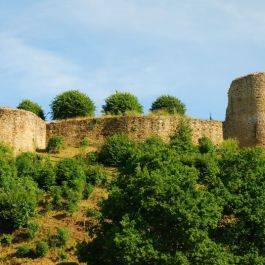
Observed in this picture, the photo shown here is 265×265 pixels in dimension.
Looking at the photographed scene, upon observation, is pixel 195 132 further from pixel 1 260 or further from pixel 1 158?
pixel 1 260

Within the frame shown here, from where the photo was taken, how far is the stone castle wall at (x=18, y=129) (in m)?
40.5

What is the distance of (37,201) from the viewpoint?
111 ft

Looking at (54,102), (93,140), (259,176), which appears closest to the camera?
(259,176)

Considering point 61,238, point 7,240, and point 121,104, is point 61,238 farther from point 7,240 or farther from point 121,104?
point 121,104

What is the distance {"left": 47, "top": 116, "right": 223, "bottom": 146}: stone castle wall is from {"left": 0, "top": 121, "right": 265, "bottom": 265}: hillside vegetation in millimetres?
8953

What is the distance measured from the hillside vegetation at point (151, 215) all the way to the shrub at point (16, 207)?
0.04 meters

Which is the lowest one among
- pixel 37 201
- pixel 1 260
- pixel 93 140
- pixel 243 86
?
pixel 1 260

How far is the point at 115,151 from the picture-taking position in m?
40.1

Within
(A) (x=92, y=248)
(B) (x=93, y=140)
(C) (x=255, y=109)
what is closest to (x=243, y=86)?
(C) (x=255, y=109)

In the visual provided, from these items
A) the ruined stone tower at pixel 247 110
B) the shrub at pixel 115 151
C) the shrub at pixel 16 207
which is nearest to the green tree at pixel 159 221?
the shrub at pixel 16 207

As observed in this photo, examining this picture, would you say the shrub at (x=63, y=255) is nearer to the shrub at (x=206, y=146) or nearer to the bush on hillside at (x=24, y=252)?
the bush on hillside at (x=24, y=252)

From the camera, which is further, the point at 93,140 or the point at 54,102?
the point at 54,102

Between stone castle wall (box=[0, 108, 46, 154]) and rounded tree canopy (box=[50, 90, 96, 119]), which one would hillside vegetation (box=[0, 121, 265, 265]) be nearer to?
stone castle wall (box=[0, 108, 46, 154])

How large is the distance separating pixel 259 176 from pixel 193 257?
4527 millimetres
